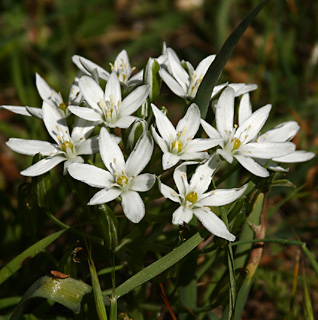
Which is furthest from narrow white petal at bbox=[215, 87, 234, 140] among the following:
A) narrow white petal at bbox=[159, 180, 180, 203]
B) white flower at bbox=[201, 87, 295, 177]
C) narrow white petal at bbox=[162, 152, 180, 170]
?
narrow white petal at bbox=[159, 180, 180, 203]

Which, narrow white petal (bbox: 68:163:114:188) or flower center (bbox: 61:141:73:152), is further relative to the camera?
flower center (bbox: 61:141:73:152)

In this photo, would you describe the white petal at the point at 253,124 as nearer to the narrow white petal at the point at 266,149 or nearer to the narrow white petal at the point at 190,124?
the narrow white petal at the point at 266,149

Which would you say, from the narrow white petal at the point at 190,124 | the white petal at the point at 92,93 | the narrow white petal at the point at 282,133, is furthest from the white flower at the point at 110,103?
the narrow white petal at the point at 282,133

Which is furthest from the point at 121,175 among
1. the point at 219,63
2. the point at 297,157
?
the point at 297,157

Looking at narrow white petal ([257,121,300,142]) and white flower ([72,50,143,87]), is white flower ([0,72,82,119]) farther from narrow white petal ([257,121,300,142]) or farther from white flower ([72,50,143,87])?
narrow white petal ([257,121,300,142])

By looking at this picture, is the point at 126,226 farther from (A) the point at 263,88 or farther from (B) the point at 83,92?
(A) the point at 263,88

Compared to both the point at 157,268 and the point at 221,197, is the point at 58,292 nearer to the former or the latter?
the point at 157,268
